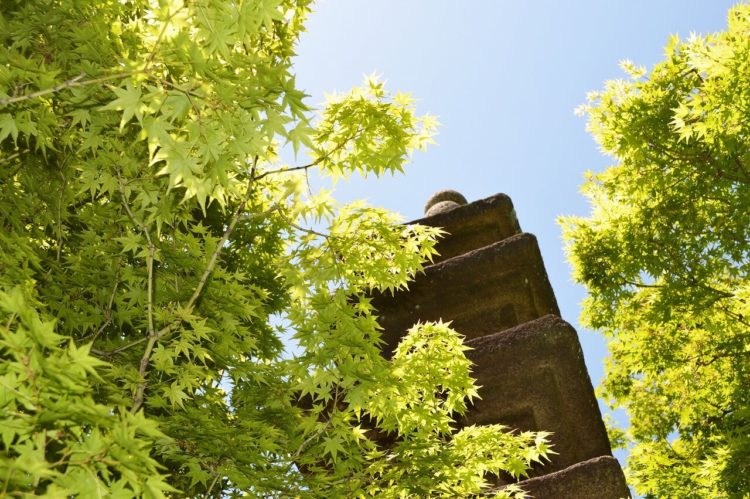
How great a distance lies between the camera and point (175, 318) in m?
4.58

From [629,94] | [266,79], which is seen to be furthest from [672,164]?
[266,79]

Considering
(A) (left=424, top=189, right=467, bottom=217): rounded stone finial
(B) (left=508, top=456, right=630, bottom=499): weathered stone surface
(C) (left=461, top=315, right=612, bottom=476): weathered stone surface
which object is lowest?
(B) (left=508, top=456, right=630, bottom=499): weathered stone surface

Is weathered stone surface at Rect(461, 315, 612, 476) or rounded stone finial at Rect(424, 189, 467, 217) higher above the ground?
rounded stone finial at Rect(424, 189, 467, 217)

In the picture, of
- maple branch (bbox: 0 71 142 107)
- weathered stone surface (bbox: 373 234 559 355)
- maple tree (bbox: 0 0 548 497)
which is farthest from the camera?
weathered stone surface (bbox: 373 234 559 355)

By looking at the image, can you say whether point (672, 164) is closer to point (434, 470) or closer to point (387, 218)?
point (387, 218)

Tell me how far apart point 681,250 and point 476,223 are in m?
3.30

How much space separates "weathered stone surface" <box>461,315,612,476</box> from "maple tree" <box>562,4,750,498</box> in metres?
2.70

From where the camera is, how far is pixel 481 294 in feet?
29.8

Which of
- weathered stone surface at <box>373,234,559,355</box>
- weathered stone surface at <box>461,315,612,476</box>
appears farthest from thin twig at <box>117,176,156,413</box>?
weathered stone surface at <box>373,234,559,355</box>

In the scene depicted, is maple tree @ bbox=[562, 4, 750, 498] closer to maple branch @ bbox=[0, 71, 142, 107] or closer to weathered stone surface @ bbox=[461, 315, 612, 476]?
weathered stone surface @ bbox=[461, 315, 612, 476]

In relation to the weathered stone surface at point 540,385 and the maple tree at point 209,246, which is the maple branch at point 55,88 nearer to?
the maple tree at point 209,246

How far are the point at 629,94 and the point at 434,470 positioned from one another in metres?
6.99

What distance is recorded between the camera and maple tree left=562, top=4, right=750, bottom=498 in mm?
8156

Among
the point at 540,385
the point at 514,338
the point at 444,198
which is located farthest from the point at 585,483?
the point at 444,198
